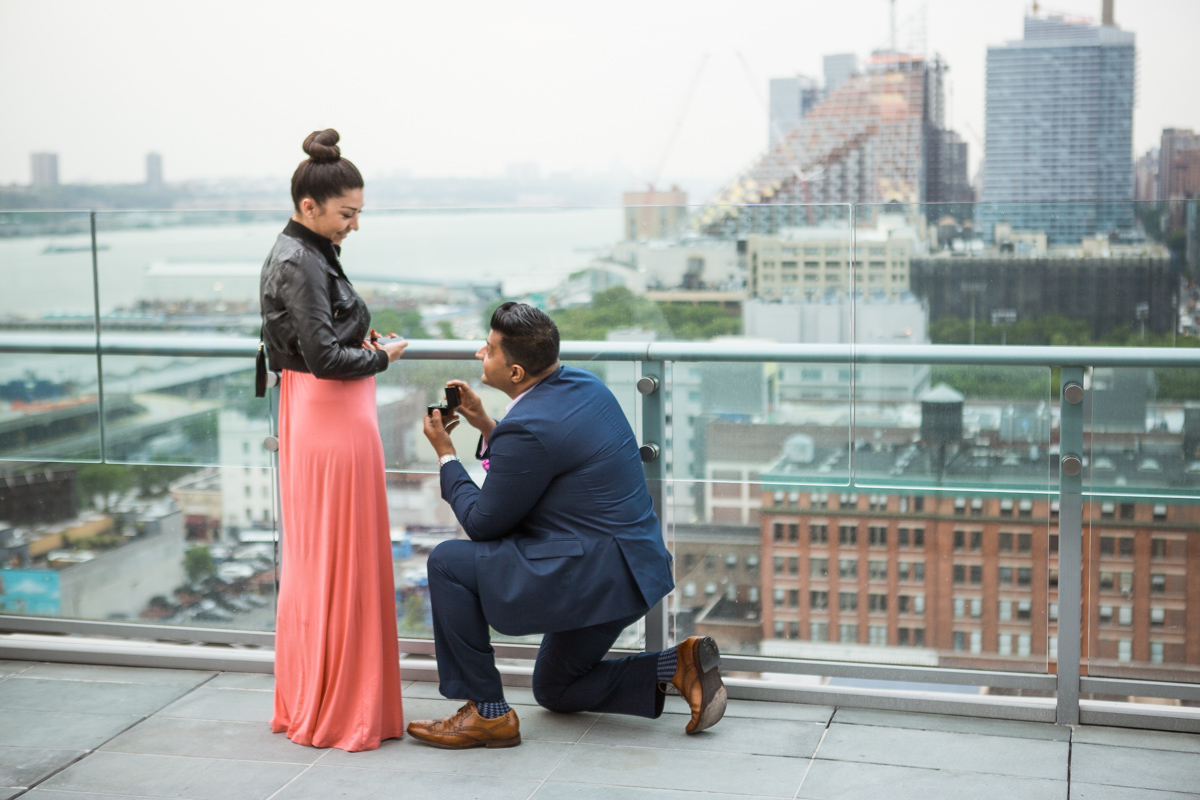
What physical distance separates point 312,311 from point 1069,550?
193 cm

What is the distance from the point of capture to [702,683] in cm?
257

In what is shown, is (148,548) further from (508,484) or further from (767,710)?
(767,710)

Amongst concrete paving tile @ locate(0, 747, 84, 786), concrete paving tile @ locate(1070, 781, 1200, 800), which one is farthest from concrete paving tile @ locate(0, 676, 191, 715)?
concrete paving tile @ locate(1070, 781, 1200, 800)

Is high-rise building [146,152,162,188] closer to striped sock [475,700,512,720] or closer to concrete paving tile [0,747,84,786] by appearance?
concrete paving tile [0,747,84,786]

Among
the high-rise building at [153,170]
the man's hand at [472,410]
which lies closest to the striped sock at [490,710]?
the man's hand at [472,410]

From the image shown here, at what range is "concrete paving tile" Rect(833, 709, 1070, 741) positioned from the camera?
2.58 m

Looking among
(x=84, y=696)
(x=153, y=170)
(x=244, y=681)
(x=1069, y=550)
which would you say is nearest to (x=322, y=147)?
(x=244, y=681)

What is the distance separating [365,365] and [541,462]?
0.48 metres

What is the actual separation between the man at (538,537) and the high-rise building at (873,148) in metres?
40.7

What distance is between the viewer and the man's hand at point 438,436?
2.54 m

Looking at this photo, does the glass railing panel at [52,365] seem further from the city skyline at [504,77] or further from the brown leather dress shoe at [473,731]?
the city skyline at [504,77]

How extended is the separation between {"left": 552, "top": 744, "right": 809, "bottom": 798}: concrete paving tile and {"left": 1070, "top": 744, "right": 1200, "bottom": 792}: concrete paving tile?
0.61 metres

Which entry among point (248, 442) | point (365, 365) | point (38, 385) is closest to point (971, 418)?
point (365, 365)

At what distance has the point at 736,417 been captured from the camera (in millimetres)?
2859
